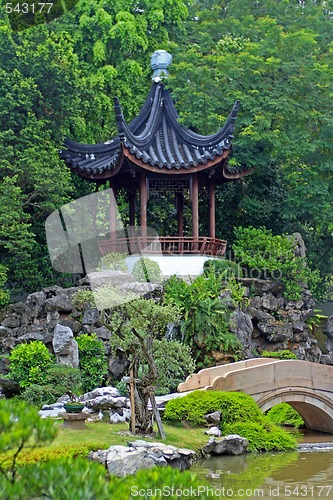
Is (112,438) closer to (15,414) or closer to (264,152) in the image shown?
(15,414)

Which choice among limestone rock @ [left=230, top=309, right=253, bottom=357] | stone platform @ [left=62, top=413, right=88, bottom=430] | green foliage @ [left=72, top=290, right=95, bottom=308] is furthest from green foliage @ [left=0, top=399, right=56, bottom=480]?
limestone rock @ [left=230, top=309, right=253, bottom=357]

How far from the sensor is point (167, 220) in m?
25.1

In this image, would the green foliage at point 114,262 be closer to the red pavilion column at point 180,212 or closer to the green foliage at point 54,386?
the red pavilion column at point 180,212

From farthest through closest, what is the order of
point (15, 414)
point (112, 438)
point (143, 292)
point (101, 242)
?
1. point (101, 242)
2. point (143, 292)
3. point (112, 438)
4. point (15, 414)

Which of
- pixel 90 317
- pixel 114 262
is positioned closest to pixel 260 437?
pixel 90 317

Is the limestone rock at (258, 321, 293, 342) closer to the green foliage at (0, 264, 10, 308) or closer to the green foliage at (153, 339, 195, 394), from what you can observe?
the green foliage at (153, 339, 195, 394)

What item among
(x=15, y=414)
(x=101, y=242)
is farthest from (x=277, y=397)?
(x=15, y=414)

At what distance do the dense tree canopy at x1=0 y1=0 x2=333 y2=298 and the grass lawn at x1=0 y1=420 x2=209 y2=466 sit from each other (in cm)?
778

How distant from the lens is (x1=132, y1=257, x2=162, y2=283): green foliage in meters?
19.4

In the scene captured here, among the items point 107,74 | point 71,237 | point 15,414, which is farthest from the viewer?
point 107,74

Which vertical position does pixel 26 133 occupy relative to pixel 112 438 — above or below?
above

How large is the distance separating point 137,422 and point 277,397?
161 inches

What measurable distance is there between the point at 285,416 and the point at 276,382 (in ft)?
8.51

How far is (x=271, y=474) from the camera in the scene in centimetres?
1245
